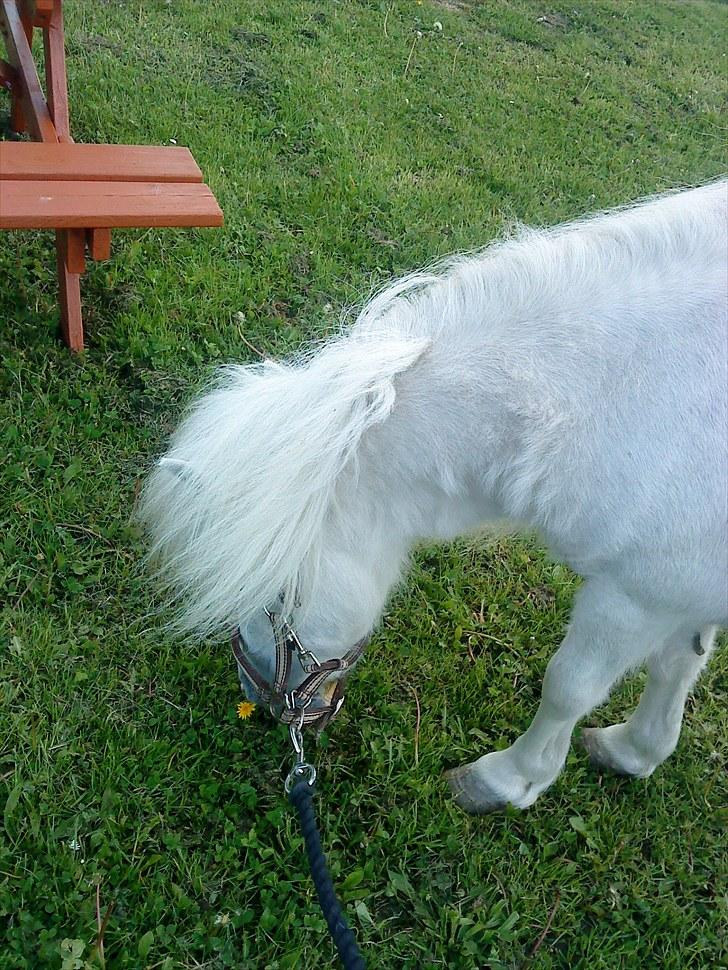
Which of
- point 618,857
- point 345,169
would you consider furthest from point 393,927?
point 345,169

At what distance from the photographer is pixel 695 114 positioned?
21.9 feet

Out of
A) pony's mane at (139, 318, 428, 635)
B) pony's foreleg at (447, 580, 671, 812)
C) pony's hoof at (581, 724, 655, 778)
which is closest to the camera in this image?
pony's mane at (139, 318, 428, 635)

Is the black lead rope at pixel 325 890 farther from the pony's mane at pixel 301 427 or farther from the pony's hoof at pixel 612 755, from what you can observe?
the pony's hoof at pixel 612 755

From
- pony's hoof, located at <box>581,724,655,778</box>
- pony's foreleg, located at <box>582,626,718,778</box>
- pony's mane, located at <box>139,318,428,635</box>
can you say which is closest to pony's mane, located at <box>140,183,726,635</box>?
pony's mane, located at <box>139,318,428,635</box>

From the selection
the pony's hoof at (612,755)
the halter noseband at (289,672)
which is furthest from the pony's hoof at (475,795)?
the halter noseband at (289,672)

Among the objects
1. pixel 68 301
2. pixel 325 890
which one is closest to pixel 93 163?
pixel 68 301

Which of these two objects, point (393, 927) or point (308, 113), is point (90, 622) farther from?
point (308, 113)

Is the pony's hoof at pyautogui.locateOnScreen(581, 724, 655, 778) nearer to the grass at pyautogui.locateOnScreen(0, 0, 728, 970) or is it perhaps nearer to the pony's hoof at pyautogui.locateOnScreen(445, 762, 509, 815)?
the grass at pyautogui.locateOnScreen(0, 0, 728, 970)

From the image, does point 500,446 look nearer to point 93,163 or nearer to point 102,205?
point 102,205

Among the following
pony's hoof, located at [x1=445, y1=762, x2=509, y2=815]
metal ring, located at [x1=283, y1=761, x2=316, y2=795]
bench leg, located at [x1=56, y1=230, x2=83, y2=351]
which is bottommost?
pony's hoof, located at [x1=445, y1=762, x2=509, y2=815]

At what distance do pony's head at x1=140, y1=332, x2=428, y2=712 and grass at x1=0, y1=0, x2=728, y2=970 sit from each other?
0.54 meters

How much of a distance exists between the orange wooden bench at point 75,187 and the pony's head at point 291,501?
1.14 meters

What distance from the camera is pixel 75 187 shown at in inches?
104

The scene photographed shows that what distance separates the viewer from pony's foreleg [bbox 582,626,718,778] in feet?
6.95
